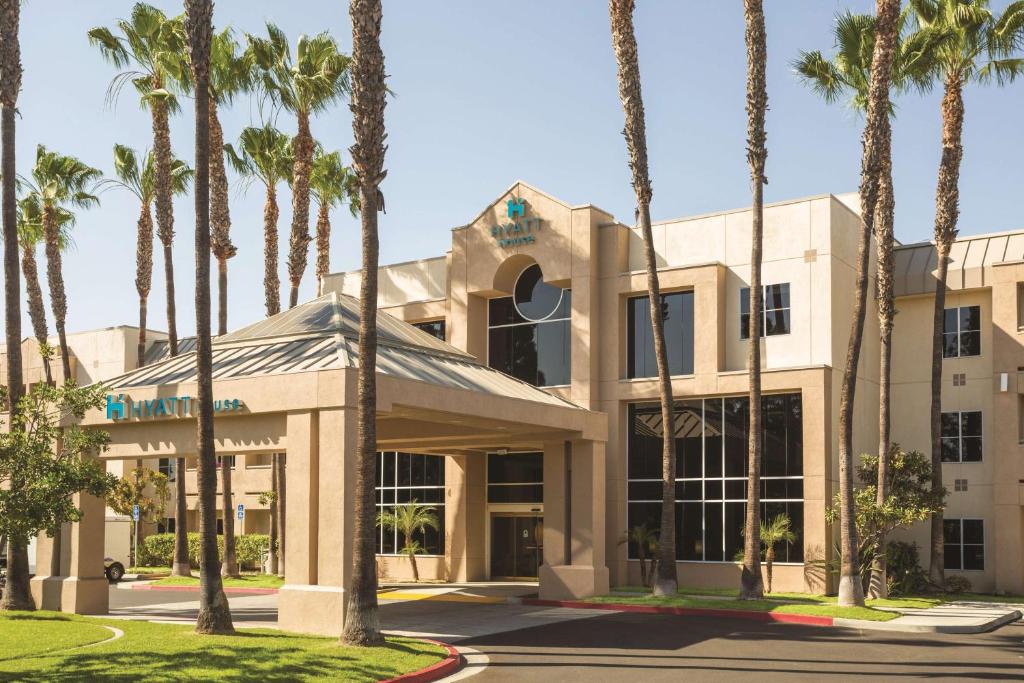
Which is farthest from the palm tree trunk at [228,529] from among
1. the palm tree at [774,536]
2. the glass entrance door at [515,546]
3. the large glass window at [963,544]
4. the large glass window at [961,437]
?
the large glass window at [961,437]

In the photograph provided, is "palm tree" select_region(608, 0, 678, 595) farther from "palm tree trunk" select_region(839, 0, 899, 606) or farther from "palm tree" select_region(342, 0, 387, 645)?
"palm tree" select_region(342, 0, 387, 645)

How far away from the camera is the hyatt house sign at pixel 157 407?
945 inches

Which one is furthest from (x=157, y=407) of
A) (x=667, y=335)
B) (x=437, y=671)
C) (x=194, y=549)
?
(x=194, y=549)

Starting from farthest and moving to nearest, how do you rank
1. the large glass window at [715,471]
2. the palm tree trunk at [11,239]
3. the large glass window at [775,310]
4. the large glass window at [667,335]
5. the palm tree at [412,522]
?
the palm tree at [412,522], the large glass window at [667,335], the large glass window at [775,310], the large glass window at [715,471], the palm tree trunk at [11,239]

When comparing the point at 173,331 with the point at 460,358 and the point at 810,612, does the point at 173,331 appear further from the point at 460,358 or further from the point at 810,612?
the point at 810,612

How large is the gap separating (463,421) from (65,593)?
10486mm

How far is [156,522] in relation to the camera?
176 feet

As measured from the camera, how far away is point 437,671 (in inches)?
709

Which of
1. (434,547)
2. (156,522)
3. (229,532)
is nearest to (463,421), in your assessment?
(434,547)

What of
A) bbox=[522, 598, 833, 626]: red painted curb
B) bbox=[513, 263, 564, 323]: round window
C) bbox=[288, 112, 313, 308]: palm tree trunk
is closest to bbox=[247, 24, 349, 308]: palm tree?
bbox=[288, 112, 313, 308]: palm tree trunk

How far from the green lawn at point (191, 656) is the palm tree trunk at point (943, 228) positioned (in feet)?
64.4

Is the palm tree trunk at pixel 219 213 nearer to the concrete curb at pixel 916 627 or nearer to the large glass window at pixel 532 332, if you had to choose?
the large glass window at pixel 532 332

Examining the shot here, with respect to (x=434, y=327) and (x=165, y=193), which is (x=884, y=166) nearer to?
(x=434, y=327)

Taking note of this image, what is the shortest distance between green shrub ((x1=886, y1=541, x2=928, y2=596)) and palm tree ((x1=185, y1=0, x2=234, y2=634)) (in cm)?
2175
